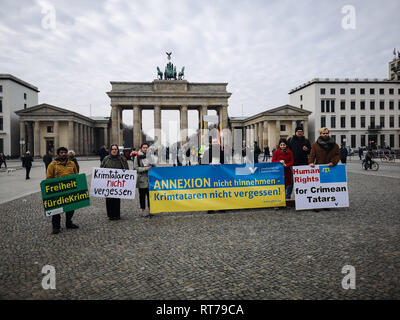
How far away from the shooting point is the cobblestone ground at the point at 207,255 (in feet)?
10.6

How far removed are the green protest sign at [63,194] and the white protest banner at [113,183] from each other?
336mm

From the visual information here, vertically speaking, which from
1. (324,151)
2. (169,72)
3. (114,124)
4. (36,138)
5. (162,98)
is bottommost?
(324,151)

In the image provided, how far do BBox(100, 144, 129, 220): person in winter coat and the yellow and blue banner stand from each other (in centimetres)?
87

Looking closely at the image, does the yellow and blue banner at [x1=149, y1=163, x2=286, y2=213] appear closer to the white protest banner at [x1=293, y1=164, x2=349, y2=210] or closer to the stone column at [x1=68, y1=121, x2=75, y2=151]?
the white protest banner at [x1=293, y1=164, x2=349, y2=210]

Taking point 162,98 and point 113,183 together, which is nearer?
point 113,183

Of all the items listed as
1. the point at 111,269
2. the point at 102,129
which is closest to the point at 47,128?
the point at 102,129

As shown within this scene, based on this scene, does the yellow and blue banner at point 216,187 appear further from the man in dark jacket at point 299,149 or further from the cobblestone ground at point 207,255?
the man in dark jacket at point 299,149

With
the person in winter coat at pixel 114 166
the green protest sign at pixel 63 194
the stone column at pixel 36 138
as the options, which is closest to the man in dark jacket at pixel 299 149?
the person in winter coat at pixel 114 166

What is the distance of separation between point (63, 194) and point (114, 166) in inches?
57.1

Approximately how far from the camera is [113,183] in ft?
23.4

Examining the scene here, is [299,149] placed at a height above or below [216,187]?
above

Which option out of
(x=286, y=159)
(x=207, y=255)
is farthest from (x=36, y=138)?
(x=207, y=255)

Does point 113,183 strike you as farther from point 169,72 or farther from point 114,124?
point 169,72

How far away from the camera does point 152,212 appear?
707 cm
